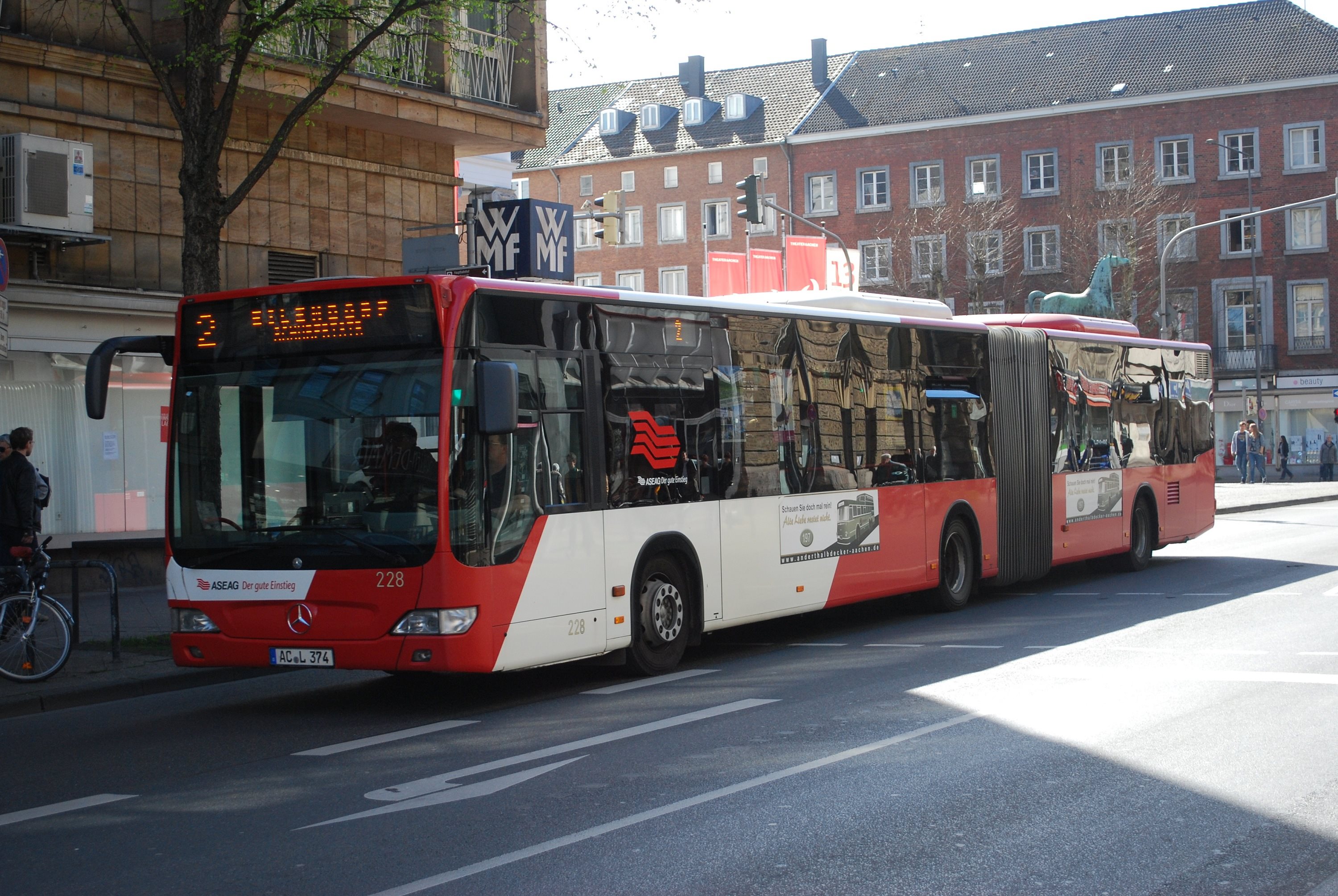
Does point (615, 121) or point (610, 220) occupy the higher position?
point (615, 121)

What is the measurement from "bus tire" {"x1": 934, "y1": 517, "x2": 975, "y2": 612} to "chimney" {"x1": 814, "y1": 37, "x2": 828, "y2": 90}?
64.8m

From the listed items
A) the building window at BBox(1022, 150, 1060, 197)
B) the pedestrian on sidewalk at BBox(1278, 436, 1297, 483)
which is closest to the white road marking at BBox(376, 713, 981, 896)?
the pedestrian on sidewalk at BBox(1278, 436, 1297, 483)

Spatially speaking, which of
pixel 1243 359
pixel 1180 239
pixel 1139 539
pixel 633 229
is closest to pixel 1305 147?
pixel 1180 239

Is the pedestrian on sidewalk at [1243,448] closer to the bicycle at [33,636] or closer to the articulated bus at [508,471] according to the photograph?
the articulated bus at [508,471]

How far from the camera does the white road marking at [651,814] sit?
582 centimetres

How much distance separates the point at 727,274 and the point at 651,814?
28.3 m

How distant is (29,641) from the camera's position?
11.5 metres

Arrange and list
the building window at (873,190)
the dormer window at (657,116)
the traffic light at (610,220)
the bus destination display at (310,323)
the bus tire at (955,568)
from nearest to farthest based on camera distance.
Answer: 1. the bus destination display at (310,323)
2. the bus tire at (955,568)
3. the traffic light at (610,220)
4. the building window at (873,190)
5. the dormer window at (657,116)

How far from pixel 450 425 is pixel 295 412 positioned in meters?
1.14

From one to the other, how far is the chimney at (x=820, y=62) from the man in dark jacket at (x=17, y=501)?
68983 millimetres

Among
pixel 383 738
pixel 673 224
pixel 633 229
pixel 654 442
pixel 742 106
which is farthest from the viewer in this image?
pixel 633 229

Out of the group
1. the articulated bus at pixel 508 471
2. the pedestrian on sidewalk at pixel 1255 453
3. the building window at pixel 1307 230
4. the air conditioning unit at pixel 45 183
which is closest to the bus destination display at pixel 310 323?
the articulated bus at pixel 508 471

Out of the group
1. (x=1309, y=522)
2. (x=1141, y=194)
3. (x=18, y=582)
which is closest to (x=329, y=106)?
(x=18, y=582)

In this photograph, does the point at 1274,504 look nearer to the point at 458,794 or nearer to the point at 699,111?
the point at 458,794
